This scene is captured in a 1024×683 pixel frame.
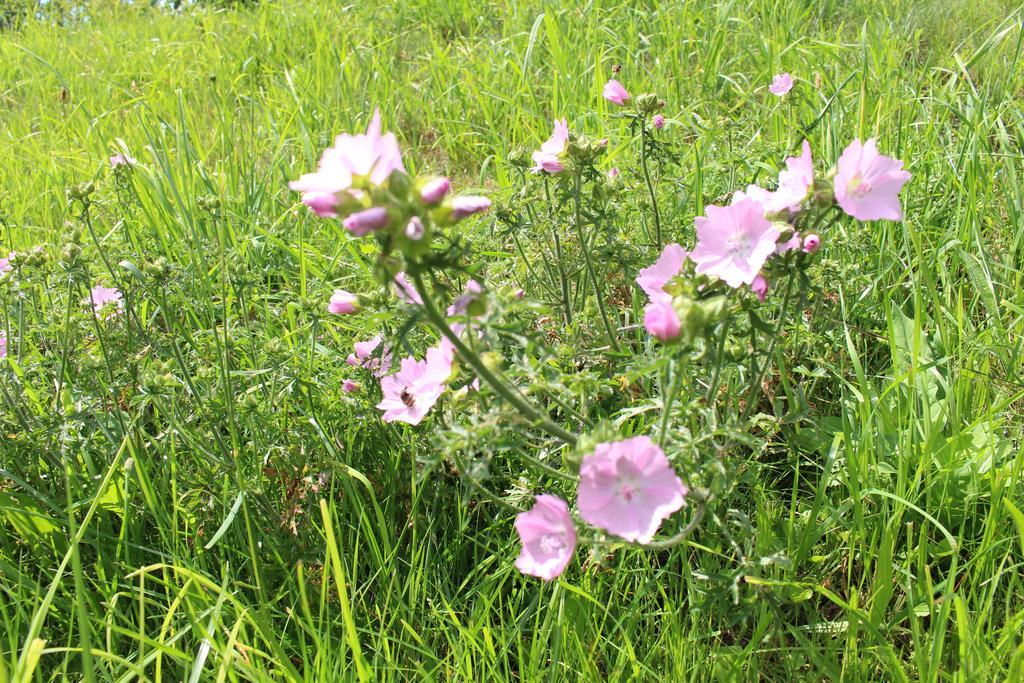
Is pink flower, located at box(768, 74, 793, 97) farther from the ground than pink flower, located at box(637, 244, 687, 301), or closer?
farther from the ground

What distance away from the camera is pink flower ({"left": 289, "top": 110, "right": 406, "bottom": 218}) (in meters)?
1.09

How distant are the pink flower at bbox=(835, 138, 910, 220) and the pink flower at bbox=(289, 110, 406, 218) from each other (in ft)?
2.49

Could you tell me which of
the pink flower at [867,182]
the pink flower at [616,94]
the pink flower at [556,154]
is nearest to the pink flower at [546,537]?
the pink flower at [867,182]

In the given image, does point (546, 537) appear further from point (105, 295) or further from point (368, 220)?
point (105, 295)

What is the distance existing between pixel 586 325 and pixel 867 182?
895mm

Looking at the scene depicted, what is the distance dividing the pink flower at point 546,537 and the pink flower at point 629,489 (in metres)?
0.10

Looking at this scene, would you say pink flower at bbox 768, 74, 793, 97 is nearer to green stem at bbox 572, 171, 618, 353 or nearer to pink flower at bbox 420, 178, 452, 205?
green stem at bbox 572, 171, 618, 353

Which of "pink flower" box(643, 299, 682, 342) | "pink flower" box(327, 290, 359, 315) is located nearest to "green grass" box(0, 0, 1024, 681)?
"pink flower" box(327, 290, 359, 315)

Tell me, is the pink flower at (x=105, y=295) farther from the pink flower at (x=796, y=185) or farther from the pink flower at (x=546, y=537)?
the pink flower at (x=796, y=185)

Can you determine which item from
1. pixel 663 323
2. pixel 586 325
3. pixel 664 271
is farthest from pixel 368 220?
pixel 586 325

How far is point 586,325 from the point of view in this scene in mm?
2178

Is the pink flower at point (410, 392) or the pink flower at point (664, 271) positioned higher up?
the pink flower at point (664, 271)

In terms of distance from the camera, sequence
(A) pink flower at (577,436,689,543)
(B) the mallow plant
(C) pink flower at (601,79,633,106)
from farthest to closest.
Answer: (C) pink flower at (601,79,633,106)
(A) pink flower at (577,436,689,543)
(B) the mallow plant

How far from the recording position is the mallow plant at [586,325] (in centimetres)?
113
